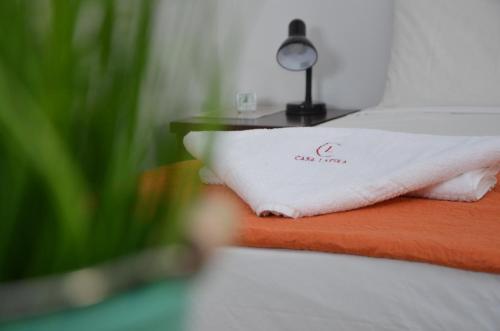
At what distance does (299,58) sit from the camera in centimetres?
300

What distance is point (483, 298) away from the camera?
112 centimetres

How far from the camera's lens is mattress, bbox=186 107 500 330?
1.13 m

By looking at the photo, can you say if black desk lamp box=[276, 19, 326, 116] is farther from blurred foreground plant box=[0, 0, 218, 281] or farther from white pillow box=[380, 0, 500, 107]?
blurred foreground plant box=[0, 0, 218, 281]

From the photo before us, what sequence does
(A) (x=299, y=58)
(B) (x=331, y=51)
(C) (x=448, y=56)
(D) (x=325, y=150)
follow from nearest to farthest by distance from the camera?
1. (D) (x=325, y=150)
2. (C) (x=448, y=56)
3. (A) (x=299, y=58)
4. (B) (x=331, y=51)

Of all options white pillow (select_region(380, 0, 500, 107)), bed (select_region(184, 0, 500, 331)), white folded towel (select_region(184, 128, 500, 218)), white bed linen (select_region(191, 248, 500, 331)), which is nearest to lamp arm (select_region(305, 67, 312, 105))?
white pillow (select_region(380, 0, 500, 107))

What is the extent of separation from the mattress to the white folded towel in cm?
16

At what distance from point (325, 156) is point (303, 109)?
4.56 ft

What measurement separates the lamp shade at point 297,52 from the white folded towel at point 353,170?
1.28m

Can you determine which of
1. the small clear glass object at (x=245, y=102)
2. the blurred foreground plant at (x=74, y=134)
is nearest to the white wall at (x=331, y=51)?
the small clear glass object at (x=245, y=102)

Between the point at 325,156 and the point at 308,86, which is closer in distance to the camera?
the point at 325,156

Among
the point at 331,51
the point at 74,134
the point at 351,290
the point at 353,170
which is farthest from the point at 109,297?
the point at 331,51

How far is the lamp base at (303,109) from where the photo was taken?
301cm

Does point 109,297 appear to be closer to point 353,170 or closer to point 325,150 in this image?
point 353,170

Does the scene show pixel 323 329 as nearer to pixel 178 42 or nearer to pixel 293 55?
pixel 178 42
